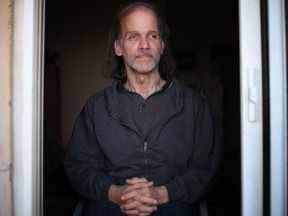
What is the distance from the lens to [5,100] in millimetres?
1590

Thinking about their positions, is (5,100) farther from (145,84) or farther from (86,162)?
(145,84)

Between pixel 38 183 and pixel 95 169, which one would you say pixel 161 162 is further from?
pixel 38 183

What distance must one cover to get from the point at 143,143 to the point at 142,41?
0.55m

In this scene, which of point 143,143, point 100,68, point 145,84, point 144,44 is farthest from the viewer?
point 100,68

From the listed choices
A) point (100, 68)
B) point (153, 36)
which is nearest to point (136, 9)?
point (153, 36)

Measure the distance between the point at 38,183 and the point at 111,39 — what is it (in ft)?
3.48

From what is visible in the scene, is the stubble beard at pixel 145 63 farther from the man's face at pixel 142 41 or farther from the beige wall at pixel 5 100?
the beige wall at pixel 5 100

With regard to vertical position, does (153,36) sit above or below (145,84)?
above

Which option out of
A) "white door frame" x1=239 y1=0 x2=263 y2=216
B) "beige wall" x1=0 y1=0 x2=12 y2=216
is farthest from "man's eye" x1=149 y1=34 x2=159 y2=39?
"beige wall" x1=0 y1=0 x2=12 y2=216

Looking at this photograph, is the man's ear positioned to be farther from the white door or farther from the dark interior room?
the dark interior room

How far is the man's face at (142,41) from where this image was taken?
2.03 m

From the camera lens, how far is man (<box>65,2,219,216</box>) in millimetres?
1845

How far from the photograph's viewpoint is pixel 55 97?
415 centimetres

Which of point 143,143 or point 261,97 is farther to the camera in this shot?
point 143,143
